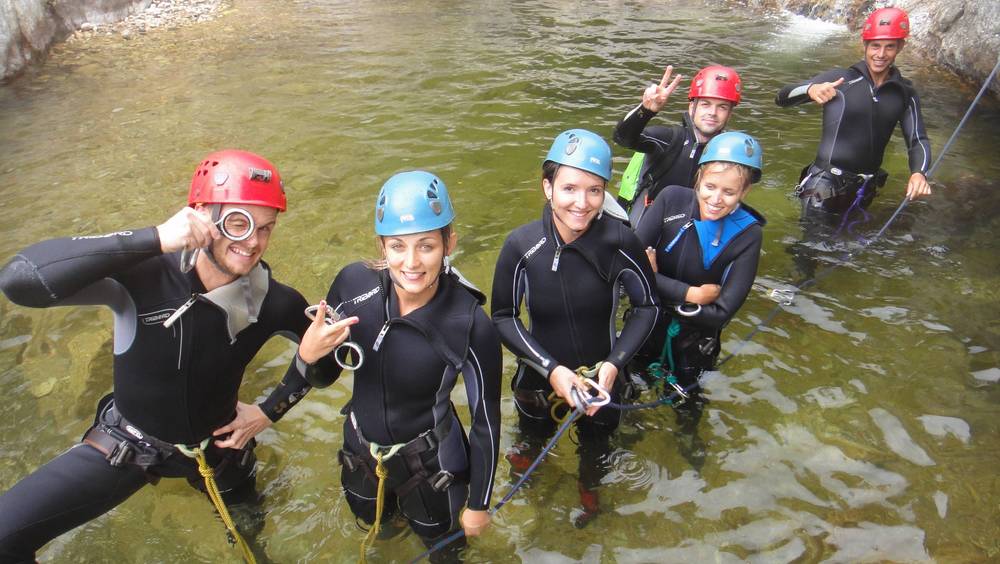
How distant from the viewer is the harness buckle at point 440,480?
3.30 m

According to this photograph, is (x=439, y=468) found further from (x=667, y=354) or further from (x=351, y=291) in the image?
(x=667, y=354)

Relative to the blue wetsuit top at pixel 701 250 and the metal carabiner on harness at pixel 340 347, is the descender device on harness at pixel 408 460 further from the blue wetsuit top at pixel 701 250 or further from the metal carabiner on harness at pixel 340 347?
the blue wetsuit top at pixel 701 250

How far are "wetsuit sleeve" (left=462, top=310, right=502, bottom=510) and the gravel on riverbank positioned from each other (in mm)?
18093

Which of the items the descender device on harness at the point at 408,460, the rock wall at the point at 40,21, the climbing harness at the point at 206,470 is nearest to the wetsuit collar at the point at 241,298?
the climbing harness at the point at 206,470

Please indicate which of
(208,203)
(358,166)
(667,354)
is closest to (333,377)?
(208,203)

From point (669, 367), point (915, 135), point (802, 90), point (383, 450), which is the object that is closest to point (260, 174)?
point (383, 450)

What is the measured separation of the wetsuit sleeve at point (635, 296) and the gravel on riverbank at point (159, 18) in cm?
1801

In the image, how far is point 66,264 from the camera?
2.51 m

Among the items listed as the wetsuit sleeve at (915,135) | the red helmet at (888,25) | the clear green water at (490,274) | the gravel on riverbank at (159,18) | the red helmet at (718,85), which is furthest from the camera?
the gravel on riverbank at (159,18)

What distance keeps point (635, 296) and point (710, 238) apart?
0.85 meters

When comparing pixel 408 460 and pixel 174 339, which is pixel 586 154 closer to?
pixel 408 460

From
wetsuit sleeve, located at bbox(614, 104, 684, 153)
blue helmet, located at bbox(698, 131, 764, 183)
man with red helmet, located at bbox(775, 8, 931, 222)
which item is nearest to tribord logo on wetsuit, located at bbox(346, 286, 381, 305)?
blue helmet, located at bbox(698, 131, 764, 183)

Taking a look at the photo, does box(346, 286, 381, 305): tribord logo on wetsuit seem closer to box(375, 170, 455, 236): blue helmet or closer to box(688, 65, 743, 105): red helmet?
box(375, 170, 455, 236): blue helmet

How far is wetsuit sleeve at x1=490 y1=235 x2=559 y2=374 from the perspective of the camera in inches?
144
